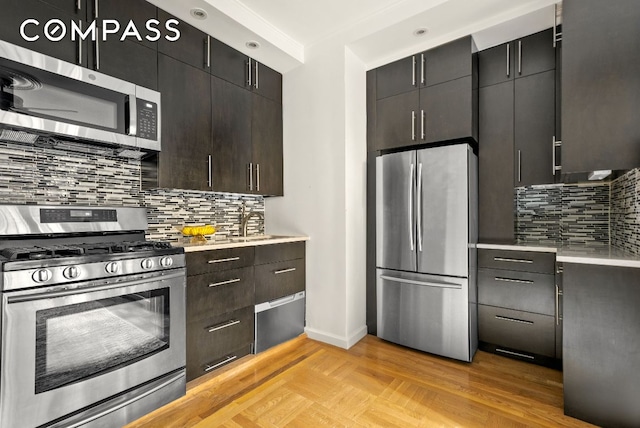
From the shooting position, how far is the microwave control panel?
6.72ft

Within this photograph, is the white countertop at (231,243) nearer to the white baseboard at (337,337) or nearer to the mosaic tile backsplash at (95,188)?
the mosaic tile backsplash at (95,188)

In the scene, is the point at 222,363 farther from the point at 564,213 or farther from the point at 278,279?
the point at 564,213

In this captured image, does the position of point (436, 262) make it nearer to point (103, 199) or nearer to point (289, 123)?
point (289, 123)

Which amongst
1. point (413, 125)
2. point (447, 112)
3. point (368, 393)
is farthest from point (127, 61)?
point (368, 393)

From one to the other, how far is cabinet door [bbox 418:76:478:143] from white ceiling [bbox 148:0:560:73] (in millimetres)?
395

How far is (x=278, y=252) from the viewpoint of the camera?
2.71m

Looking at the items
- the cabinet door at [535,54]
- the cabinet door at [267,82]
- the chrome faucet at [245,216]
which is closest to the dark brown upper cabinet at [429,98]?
the cabinet door at [535,54]

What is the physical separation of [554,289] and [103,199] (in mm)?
3304

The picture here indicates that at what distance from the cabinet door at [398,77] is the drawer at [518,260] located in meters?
1.60

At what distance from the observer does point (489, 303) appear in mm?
2592

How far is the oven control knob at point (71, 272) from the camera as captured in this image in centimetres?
150

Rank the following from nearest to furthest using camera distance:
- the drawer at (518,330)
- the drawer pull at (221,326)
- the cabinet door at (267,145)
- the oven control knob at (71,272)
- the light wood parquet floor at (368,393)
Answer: the oven control knob at (71,272) < the light wood parquet floor at (368,393) < the drawer pull at (221,326) < the drawer at (518,330) < the cabinet door at (267,145)

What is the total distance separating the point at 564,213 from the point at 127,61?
3.56m

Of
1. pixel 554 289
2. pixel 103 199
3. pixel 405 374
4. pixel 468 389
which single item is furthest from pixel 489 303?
pixel 103 199
